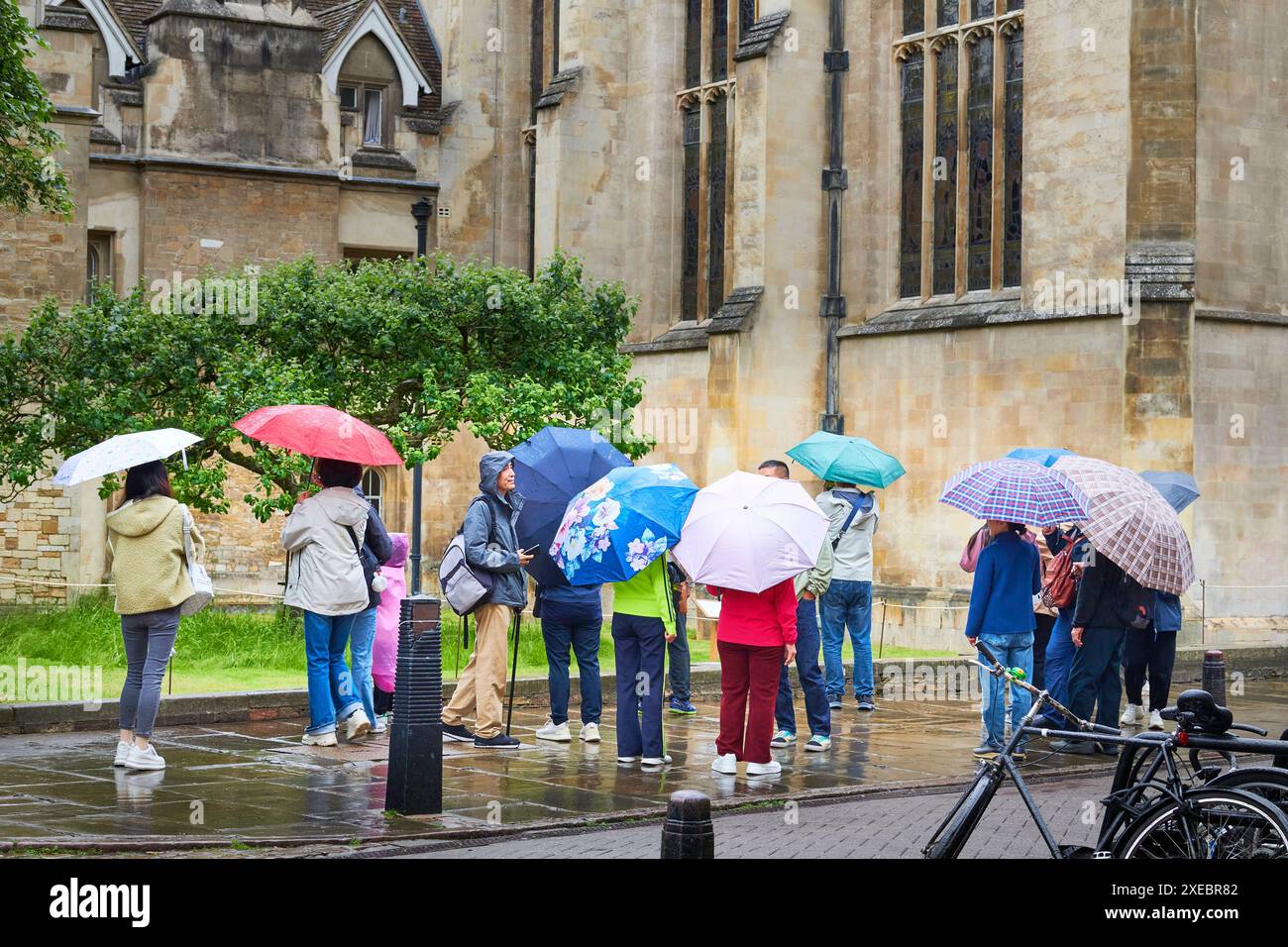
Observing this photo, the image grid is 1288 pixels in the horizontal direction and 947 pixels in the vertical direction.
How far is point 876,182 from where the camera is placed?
83.9ft

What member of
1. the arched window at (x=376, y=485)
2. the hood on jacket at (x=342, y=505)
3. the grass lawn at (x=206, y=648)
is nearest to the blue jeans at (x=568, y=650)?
the hood on jacket at (x=342, y=505)

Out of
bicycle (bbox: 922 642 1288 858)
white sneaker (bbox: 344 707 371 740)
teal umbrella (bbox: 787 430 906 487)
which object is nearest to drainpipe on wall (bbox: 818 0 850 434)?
teal umbrella (bbox: 787 430 906 487)

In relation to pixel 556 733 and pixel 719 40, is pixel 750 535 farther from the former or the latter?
pixel 719 40

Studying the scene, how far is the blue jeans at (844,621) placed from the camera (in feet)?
48.1

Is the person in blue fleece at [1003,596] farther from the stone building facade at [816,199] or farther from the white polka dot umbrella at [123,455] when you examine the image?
the stone building facade at [816,199]

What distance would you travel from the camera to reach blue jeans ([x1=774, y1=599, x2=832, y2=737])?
40.8ft

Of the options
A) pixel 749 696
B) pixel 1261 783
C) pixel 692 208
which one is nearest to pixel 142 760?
pixel 749 696

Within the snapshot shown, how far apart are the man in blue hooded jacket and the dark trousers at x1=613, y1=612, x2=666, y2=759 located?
0.94m

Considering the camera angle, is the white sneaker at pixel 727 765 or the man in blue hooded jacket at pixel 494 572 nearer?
the white sneaker at pixel 727 765

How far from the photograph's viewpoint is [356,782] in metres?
10.5

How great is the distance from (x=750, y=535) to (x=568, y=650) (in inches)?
93.7

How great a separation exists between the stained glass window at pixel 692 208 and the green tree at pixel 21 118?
12.3m

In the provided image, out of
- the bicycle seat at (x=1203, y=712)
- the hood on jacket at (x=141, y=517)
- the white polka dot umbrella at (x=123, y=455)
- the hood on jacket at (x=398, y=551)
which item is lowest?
the bicycle seat at (x=1203, y=712)
